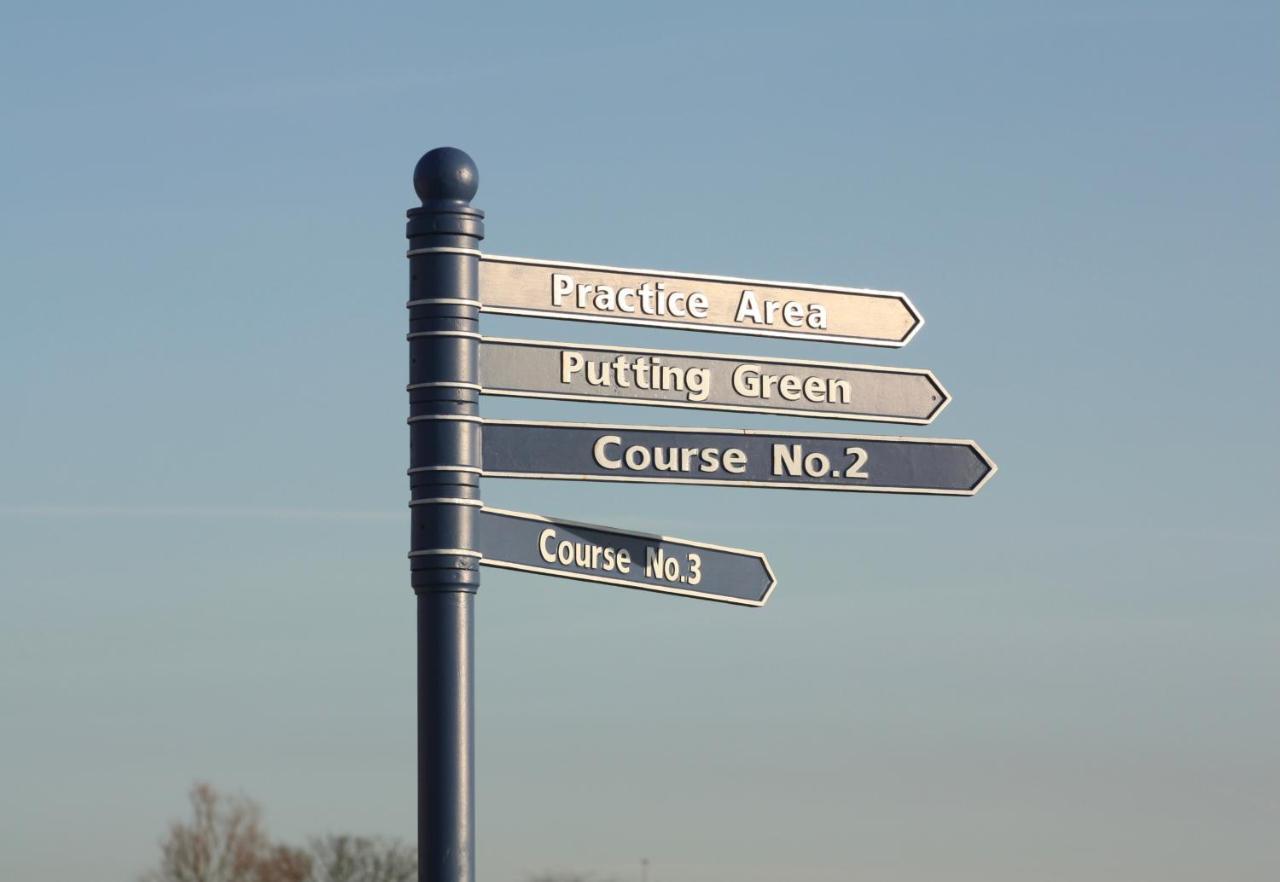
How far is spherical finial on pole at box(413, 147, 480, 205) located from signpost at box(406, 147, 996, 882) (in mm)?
10

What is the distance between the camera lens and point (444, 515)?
11867 millimetres

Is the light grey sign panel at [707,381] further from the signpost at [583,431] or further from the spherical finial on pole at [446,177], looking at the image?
the spherical finial on pole at [446,177]

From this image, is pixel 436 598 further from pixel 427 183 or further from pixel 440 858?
pixel 427 183

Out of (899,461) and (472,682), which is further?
(899,461)

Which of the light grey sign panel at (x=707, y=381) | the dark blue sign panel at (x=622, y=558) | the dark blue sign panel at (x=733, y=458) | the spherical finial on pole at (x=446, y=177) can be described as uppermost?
the spherical finial on pole at (x=446, y=177)

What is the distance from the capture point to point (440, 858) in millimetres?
11750

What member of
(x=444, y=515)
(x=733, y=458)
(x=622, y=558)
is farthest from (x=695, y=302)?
(x=444, y=515)

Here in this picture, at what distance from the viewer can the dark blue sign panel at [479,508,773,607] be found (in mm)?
12094

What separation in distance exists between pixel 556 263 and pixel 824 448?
172 centimetres

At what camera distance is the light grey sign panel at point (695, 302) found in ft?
39.9

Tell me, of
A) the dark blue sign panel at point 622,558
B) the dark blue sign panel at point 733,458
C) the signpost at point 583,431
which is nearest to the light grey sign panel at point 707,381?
the signpost at point 583,431

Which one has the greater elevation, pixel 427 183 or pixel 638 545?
pixel 427 183

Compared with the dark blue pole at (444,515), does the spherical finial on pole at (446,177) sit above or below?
above

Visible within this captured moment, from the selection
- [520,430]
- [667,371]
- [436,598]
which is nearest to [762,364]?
A: [667,371]
